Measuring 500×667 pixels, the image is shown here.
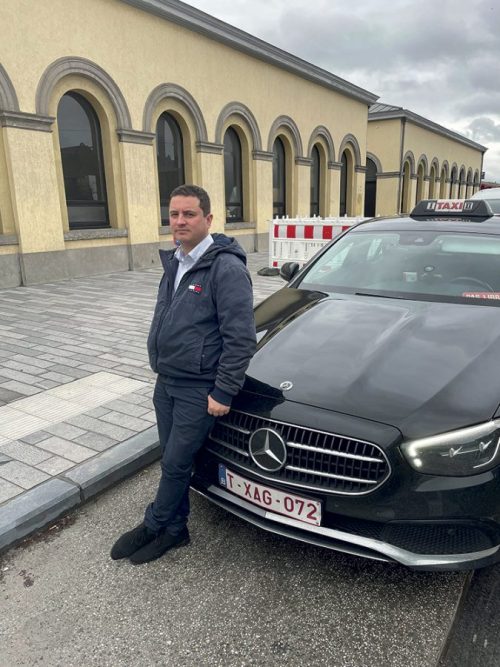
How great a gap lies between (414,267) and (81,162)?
32.1ft

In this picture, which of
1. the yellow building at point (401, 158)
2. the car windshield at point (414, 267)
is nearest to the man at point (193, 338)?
the car windshield at point (414, 267)

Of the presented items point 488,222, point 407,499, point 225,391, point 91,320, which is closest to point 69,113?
point 91,320

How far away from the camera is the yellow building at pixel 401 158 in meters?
27.9

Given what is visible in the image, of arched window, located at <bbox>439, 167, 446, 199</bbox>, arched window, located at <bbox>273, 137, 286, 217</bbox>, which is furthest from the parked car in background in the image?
arched window, located at <bbox>439, 167, 446, 199</bbox>

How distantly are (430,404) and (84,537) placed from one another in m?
1.96

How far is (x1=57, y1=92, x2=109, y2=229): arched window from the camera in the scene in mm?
11109

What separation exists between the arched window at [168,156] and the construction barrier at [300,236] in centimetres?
432

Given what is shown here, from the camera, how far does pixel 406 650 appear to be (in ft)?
6.83

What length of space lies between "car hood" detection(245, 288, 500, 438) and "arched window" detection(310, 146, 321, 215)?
18.3 metres

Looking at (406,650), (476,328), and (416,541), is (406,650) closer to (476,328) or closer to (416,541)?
(416,541)

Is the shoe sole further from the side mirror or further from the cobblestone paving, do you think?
the side mirror

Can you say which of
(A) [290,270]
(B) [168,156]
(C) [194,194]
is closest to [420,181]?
(B) [168,156]

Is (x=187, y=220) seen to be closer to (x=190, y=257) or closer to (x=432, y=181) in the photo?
(x=190, y=257)

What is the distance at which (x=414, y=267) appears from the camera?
12.0 feet
